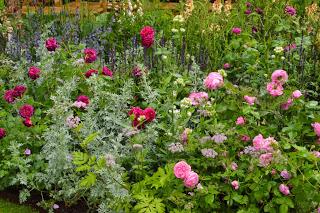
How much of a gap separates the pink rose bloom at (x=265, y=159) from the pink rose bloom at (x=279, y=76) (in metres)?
0.67

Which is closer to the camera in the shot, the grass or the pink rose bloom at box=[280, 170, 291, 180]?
the pink rose bloom at box=[280, 170, 291, 180]

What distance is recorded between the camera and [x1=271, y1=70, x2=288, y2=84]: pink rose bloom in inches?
156

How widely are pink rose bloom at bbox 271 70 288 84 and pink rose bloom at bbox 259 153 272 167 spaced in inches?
26.5

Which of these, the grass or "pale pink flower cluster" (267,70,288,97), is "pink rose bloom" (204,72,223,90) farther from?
the grass

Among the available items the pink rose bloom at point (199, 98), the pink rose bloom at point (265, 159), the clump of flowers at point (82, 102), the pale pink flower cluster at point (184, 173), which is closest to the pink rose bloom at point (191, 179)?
the pale pink flower cluster at point (184, 173)

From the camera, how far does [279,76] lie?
4.00m

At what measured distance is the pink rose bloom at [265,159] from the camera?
3.54 metres

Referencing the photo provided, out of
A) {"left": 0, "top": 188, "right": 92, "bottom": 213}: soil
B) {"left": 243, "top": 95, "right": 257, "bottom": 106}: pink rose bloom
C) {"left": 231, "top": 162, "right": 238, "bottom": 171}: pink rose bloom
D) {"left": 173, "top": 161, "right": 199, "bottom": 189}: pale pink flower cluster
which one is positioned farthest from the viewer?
{"left": 0, "top": 188, "right": 92, "bottom": 213}: soil

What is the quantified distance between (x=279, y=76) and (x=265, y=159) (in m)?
0.70

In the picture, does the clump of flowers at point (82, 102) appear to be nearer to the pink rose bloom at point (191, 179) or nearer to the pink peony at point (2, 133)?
the pink peony at point (2, 133)

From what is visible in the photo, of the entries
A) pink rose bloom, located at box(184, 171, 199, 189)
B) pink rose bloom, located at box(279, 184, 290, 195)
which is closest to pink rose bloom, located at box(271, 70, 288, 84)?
pink rose bloom, located at box(279, 184, 290, 195)

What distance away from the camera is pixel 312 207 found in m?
3.64

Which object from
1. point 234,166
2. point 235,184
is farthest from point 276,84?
point 235,184

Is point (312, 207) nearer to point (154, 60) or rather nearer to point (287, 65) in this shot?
point (287, 65)
